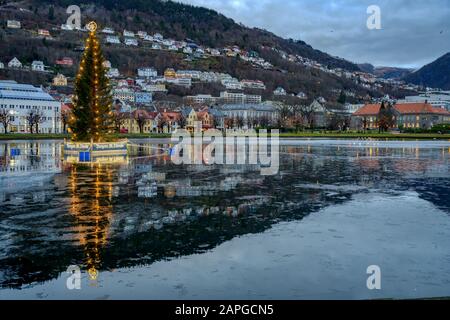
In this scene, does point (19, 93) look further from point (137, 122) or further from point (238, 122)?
point (238, 122)

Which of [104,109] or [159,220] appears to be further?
[104,109]

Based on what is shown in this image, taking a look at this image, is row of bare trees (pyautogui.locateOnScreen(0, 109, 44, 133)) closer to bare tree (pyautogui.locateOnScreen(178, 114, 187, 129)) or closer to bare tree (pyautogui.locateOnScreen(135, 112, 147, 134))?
bare tree (pyautogui.locateOnScreen(135, 112, 147, 134))

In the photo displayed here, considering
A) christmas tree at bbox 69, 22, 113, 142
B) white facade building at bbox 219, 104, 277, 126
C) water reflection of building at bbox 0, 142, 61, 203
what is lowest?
water reflection of building at bbox 0, 142, 61, 203

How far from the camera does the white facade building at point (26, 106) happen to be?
358ft

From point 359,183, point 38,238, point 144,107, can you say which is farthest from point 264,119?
point 38,238

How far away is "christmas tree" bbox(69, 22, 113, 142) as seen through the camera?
131ft

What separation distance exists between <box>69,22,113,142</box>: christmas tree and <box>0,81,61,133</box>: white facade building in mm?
71833

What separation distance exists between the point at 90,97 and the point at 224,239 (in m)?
32.4

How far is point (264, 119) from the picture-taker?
15112 centimetres

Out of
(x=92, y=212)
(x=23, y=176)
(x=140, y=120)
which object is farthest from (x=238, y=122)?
(x=92, y=212)

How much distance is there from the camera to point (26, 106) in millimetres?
114000

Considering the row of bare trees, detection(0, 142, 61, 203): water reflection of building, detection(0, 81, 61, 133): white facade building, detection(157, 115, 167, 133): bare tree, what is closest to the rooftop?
detection(0, 81, 61, 133): white facade building
